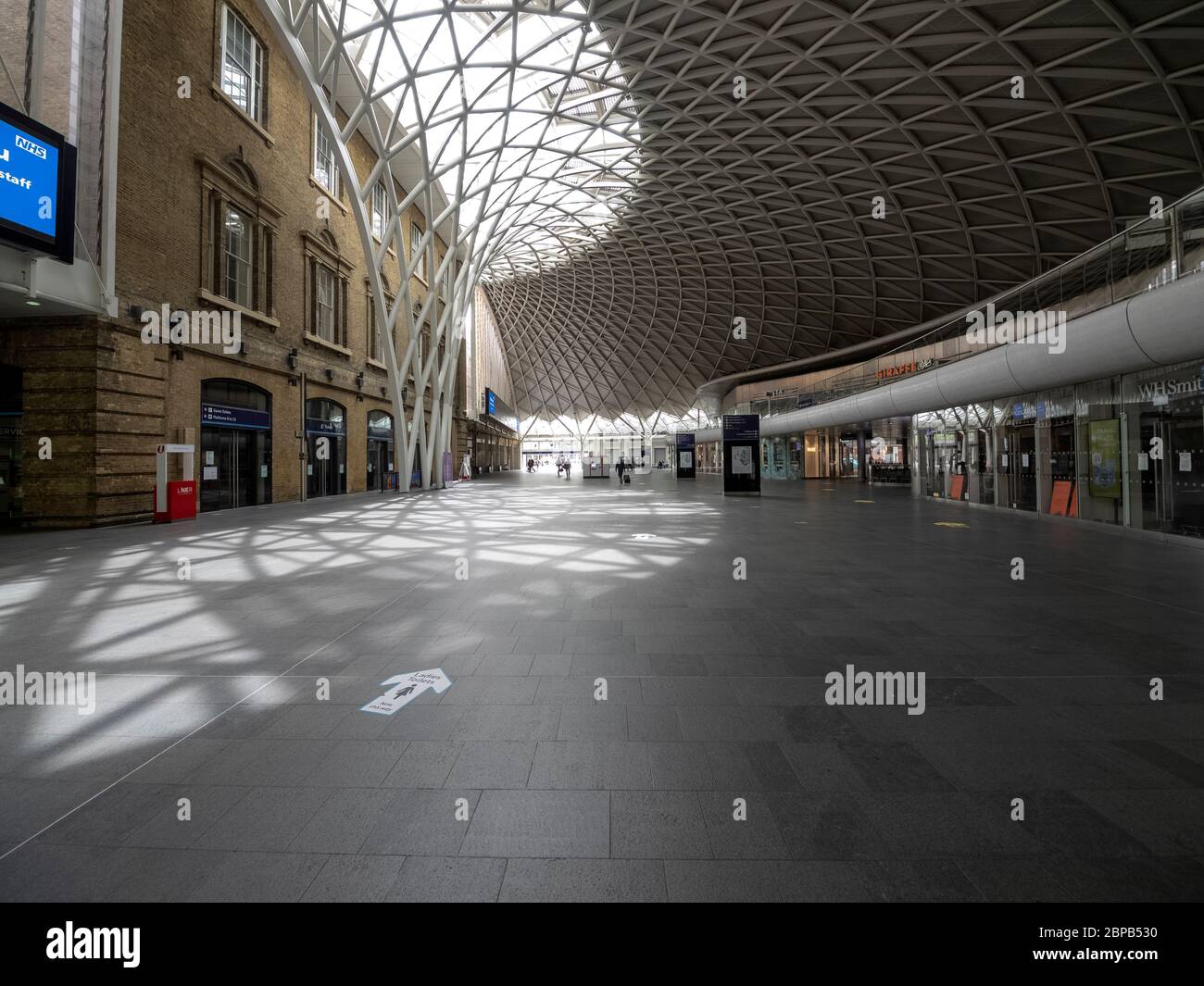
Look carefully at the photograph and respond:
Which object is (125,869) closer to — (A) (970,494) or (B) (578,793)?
(B) (578,793)

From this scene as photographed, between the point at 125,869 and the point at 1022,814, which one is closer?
the point at 125,869

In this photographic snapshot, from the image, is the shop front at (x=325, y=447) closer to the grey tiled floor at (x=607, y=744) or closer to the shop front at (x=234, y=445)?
the shop front at (x=234, y=445)

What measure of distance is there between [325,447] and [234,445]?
630cm

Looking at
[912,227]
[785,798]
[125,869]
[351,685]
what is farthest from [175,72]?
[912,227]

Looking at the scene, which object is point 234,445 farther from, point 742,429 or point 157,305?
point 742,429

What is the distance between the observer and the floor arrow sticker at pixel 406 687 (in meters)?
4.24

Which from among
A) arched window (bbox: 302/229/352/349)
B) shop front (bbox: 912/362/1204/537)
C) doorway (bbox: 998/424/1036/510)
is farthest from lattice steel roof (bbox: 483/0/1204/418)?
doorway (bbox: 998/424/1036/510)

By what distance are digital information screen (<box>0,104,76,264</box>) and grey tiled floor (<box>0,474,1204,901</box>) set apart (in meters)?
9.26

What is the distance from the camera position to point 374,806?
2.99 meters

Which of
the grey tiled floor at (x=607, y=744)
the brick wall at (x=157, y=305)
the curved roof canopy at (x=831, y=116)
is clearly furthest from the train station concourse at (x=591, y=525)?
the curved roof canopy at (x=831, y=116)

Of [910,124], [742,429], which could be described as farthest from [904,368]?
[910,124]

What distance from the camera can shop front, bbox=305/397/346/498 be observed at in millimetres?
24906

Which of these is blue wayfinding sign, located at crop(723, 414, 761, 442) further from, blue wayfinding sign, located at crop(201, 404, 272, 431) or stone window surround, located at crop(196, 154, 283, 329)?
stone window surround, located at crop(196, 154, 283, 329)
